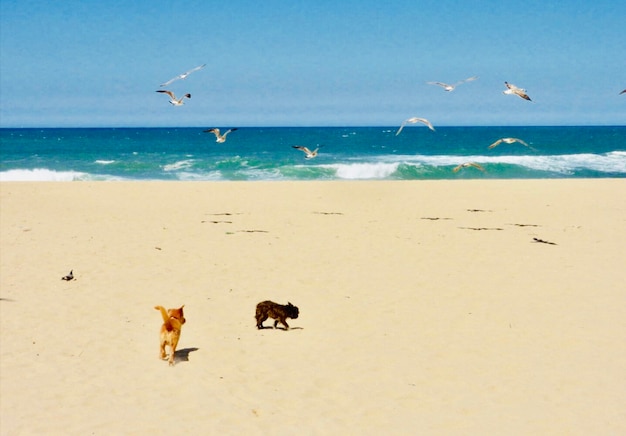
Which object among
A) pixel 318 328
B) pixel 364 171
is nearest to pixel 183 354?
pixel 318 328

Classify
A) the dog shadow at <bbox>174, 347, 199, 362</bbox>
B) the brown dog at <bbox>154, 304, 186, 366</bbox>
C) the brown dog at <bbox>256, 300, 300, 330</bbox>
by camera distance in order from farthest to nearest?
the brown dog at <bbox>256, 300, 300, 330</bbox> → the dog shadow at <bbox>174, 347, 199, 362</bbox> → the brown dog at <bbox>154, 304, 186, 366</bbox>

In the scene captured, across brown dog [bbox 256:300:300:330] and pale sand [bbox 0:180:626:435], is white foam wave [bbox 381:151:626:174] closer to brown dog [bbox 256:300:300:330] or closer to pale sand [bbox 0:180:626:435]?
pale sand [bbox 0:180:626:435]

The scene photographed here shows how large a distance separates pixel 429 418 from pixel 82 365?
12.9 feet

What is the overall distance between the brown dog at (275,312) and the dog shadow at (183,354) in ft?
3.55

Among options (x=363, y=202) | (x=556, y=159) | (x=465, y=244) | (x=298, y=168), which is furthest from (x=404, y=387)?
(x=556, y=159)

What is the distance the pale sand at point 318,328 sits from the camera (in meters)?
6.11

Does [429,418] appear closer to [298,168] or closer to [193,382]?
[193,382]

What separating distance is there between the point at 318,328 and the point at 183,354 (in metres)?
1.98

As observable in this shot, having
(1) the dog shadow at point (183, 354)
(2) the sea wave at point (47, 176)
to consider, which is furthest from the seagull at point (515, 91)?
(2) the sea wave at point (47, 176)

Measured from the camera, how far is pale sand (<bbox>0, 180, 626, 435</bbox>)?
20.0ft

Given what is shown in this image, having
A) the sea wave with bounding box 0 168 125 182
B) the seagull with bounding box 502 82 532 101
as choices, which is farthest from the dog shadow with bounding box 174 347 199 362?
the sea wave with bounding box 0 168 125 182

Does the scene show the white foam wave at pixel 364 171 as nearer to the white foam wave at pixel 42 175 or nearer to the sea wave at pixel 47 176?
the sea wave at pixel 47 176

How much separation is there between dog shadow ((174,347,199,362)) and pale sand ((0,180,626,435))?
0.07 m

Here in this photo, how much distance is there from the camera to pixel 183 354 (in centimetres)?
766
